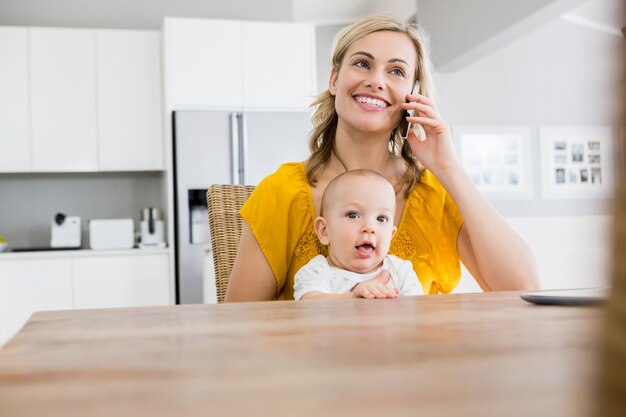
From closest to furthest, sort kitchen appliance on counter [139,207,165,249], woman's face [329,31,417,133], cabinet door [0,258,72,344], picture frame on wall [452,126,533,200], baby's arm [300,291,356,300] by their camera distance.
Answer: baby's arm [300,291,356,300] < woman's face [329,31,417,133] < cabinet door [0,258,72,344] < kitchen appliance on counter [139,207,165,249] < picture frame on wall [452,126,533,200]

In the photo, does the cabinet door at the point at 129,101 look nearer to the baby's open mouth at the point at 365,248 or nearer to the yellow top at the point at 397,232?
the yellow top at the point at 397,232

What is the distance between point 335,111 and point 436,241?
0.51m

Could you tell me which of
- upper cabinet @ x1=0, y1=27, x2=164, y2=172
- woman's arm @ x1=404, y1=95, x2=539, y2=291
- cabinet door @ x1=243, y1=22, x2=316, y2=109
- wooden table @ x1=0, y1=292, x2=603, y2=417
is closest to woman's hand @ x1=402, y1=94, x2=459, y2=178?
woman's arm @ x1=404, y1=95, x2=539, y2=291

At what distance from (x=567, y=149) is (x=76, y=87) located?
18.6 feet

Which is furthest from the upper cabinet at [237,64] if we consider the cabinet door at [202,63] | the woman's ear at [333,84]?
the woman's ear at [333,84]

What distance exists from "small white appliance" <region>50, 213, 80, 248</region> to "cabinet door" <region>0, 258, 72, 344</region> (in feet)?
0.83

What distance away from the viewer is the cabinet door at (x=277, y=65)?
15.1 ft

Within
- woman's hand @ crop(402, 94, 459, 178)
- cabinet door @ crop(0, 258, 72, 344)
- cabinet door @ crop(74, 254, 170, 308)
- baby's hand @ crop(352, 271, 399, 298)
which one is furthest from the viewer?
cabinet door @ crop(74, 254, 170, 308)

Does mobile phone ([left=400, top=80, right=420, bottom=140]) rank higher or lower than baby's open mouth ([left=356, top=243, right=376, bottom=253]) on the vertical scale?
higher

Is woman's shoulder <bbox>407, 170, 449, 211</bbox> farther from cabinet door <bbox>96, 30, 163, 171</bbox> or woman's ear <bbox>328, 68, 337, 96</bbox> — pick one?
cabinet door <bbox>96, 30, 163, 171</bbox>

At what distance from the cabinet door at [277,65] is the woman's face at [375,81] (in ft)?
9.42

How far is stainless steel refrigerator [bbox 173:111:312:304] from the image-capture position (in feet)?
14.1

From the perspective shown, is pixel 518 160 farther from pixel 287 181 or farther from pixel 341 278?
Answer: pixel 341 278

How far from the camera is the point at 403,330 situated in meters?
0.48
